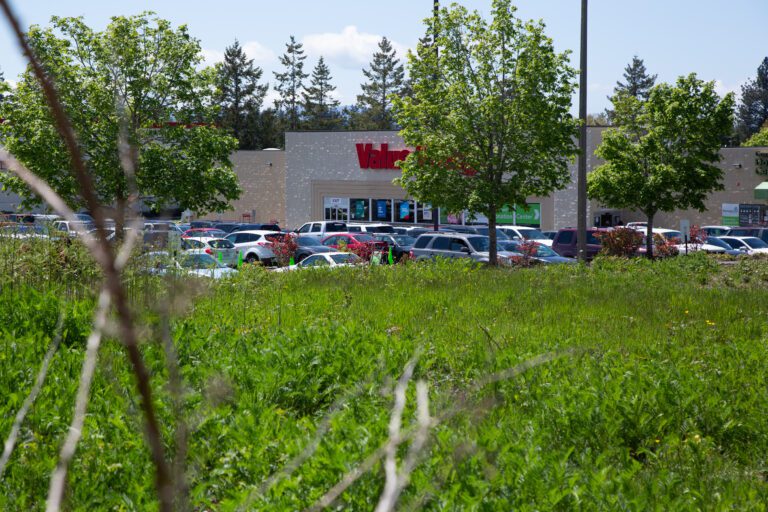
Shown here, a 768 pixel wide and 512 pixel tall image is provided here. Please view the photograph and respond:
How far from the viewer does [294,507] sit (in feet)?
13.5

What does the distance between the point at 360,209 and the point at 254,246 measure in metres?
18.0

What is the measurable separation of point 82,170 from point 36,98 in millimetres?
24794

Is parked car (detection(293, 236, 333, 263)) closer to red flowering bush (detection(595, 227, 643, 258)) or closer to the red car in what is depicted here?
the red car

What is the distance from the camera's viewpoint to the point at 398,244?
32.1 m

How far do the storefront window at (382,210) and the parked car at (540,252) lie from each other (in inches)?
777

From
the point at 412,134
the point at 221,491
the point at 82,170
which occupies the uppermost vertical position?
the point at 412,134

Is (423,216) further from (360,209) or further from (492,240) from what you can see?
(492,240)

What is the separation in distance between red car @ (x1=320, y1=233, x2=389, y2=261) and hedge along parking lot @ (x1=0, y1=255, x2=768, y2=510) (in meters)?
8.77

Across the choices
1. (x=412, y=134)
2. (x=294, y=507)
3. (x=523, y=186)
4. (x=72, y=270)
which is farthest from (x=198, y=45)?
(x=294, y=507)

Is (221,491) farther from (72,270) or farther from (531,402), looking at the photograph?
(72,270)

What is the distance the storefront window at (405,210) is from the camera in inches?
1884

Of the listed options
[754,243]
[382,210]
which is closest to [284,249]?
[754,243]

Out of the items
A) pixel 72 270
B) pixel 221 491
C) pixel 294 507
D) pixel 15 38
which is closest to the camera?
pixel 15 38

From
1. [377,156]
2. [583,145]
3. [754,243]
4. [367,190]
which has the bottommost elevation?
[754,243]
